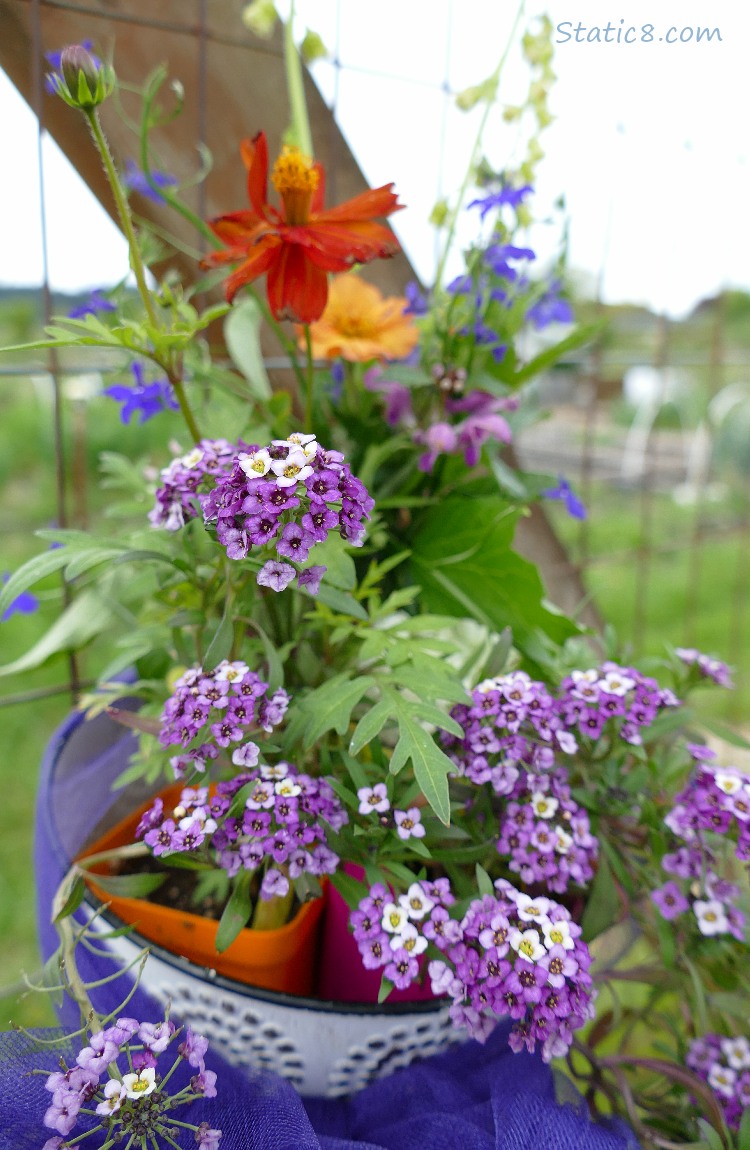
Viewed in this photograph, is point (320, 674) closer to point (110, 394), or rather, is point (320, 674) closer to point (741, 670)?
point (110, 394)

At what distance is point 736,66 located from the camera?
84cm

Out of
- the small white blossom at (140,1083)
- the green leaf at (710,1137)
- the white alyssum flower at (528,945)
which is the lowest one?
the green leaf at (710,1137)

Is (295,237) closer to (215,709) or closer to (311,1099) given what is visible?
(215,709)

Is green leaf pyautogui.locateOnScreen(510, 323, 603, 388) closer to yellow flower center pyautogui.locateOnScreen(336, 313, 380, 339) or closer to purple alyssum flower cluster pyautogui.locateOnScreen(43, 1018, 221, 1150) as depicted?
yellow flower center pyautogui.locateOnScreen(336, 313, 380, 339)

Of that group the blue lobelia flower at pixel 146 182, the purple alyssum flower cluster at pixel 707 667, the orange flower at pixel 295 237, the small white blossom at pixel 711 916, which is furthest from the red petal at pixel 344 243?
the small white blossom at pixel 711 916

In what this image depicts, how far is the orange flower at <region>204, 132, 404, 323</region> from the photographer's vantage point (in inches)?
21.2

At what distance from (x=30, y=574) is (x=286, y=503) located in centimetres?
20

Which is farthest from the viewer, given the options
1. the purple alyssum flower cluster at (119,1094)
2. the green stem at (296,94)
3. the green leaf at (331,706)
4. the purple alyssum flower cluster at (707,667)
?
the green stem at (296,94)

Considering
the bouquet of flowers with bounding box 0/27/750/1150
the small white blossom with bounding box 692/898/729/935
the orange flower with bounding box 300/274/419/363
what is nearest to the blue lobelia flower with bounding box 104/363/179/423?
the bouquet of flowers with bounding box 0/27/750/1150

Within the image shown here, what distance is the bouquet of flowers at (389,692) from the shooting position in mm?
460

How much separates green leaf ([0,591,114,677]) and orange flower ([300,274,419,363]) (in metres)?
0.27

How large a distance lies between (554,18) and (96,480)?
280 cm

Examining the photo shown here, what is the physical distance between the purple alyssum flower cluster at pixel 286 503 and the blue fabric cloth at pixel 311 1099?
282 millimetres

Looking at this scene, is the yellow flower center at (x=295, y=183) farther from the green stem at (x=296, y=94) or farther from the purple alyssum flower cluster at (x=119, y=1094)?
the purple alyssum flower cluster at (x=119, y=1094)
